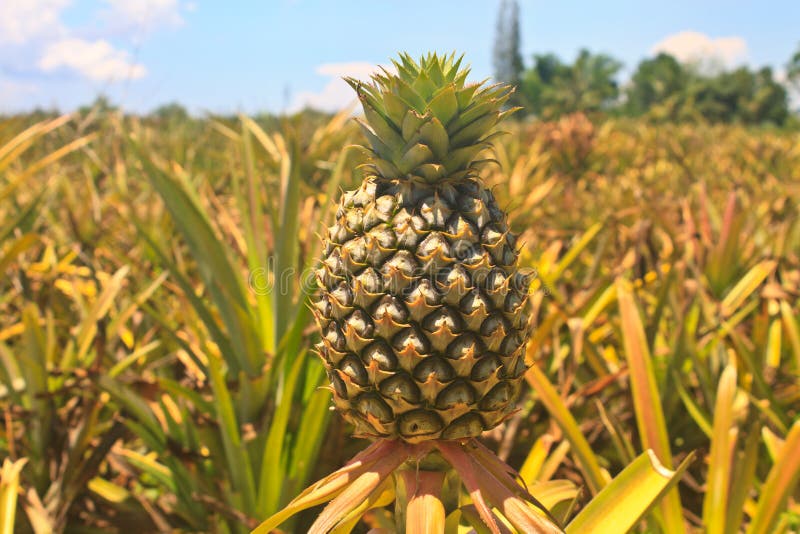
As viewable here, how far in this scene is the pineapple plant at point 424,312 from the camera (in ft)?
2.94

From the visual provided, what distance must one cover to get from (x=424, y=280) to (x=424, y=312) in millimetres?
52

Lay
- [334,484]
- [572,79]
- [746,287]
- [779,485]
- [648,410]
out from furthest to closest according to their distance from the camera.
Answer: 1. [572,79]
2. [746,287]
3. [648,410]
4. [779,485]
5. [334,484]

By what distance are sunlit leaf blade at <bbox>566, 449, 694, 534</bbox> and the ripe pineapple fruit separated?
25cm

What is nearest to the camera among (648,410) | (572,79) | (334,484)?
(334,484)

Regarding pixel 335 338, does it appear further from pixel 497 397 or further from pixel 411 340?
pixel 497 397

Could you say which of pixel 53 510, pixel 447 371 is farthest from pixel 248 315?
pixel 447 371

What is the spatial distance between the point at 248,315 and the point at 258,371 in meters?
0.18

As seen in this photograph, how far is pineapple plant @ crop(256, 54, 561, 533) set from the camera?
0.90 meters

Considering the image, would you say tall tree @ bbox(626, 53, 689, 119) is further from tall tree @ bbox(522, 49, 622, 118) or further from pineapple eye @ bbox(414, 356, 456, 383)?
pineapple eye @ bbox(414, 356, 456, 383)

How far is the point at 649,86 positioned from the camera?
54906 millimetres

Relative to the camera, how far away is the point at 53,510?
1722 millimetres

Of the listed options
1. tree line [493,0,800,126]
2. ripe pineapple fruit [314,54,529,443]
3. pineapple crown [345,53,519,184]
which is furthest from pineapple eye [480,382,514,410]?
tree line [493,0,800,126]

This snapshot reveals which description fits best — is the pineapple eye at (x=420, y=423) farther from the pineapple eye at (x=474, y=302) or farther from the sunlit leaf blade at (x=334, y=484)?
the pineapple eye at (x=474, y=302)

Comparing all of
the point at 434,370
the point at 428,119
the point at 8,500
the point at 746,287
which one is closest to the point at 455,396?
the point at 434,370
